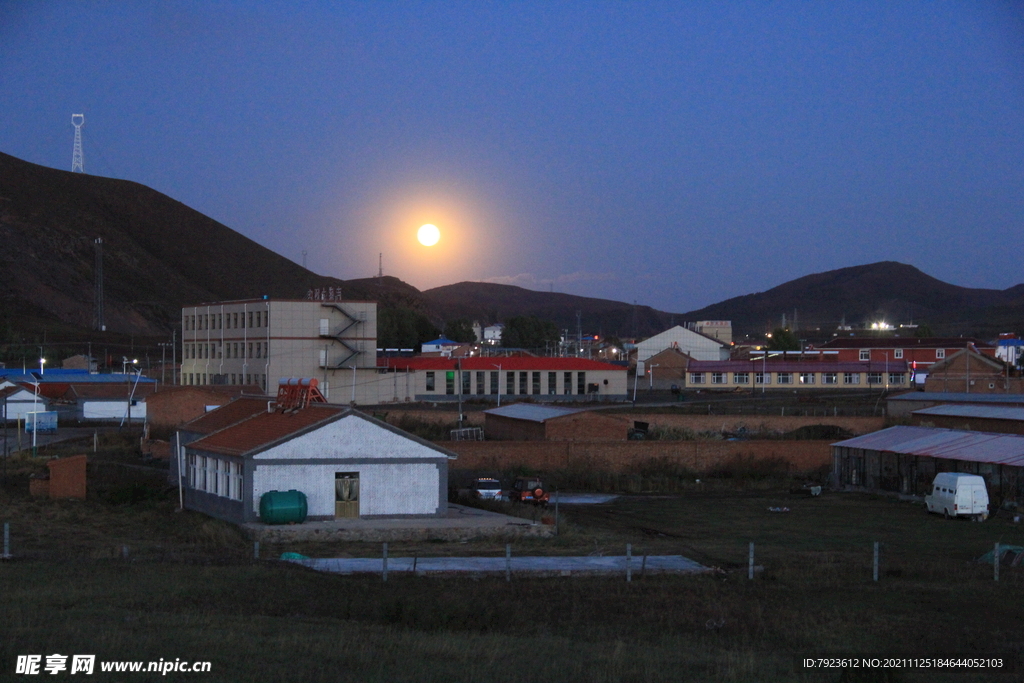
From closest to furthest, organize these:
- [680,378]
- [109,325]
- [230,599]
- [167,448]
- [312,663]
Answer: [312,663], [230,599], [167,448], [680,378], [109,325]

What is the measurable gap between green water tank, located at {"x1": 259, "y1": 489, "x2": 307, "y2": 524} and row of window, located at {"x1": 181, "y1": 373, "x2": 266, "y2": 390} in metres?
53.0

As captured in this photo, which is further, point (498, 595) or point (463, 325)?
point (463, 325)

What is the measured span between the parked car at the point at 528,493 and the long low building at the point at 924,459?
13814mm

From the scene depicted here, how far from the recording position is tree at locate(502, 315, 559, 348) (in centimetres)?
15962

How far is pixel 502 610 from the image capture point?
1780cm

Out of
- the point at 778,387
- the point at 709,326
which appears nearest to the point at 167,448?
the point at 778,387

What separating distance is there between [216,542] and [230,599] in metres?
8.78

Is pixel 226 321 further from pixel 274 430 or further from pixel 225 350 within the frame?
pixel 274 430

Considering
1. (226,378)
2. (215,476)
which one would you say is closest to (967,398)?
(215,476)

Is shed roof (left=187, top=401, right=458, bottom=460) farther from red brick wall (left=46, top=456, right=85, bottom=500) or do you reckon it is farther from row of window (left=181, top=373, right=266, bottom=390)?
row of window (left=181, top=373, right=266, bottom=390)

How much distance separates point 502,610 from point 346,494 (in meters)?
13.6

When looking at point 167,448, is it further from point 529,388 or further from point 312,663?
point 529,388

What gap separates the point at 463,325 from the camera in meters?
171

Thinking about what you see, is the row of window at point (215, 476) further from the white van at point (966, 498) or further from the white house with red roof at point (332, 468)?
the white van at point (966, 498)
